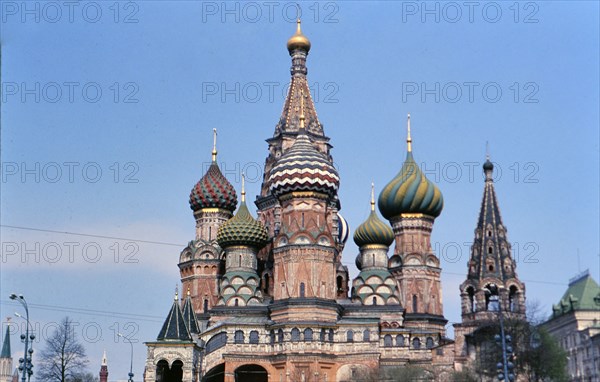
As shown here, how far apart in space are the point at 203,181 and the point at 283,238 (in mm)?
12149

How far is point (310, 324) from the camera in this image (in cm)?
5559

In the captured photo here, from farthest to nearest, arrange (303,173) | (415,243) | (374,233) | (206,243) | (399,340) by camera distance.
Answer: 1. (206,243)
2. (415,243)
3. (374,233)
4. (303,173)
5. (399,340)

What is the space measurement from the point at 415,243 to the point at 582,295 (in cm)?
1875

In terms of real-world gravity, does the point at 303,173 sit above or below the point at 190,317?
above

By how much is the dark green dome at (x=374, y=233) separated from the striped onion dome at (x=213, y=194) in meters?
9.86

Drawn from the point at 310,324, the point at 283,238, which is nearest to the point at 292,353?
the point at 310,324

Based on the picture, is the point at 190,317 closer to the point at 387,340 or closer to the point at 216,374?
the point at 216,374

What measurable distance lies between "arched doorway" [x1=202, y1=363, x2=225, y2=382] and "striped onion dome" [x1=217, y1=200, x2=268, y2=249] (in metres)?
8.52

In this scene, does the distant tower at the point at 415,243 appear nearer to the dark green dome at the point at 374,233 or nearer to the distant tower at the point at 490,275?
the dark green dome at the point at 374,233

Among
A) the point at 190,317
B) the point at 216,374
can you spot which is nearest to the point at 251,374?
the point at 216,374

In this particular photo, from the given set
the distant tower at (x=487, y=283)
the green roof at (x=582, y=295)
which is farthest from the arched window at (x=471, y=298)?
the green roof at (x=582, y=295)

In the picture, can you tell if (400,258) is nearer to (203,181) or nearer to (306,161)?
(306,161)

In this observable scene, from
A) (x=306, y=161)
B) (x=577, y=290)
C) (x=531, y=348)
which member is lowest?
(x=531, y=348)

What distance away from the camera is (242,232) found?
6228 cm
